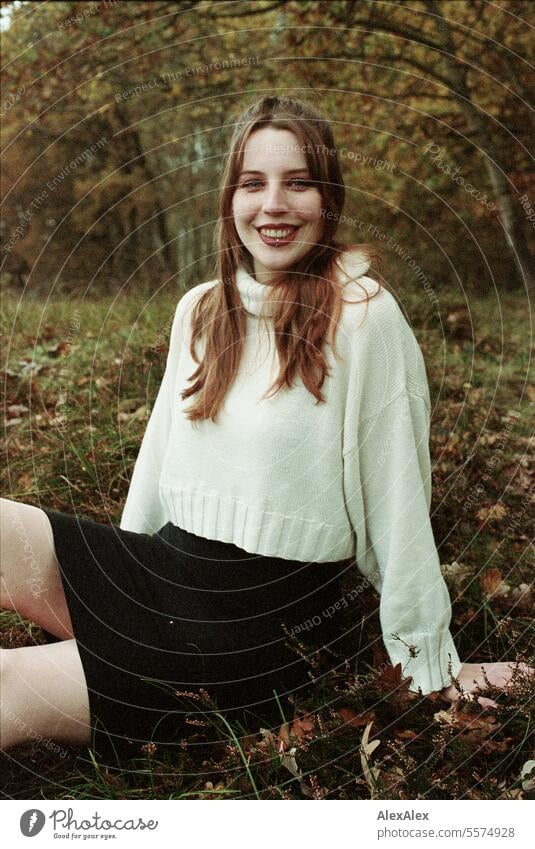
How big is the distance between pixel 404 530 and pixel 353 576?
0.33m

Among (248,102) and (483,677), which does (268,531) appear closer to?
(483,677)

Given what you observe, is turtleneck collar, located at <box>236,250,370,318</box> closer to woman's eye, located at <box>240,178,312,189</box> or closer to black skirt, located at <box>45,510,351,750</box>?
woman's eye, located at <box>240,178,312,189</box>

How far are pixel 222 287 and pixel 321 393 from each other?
1.20 ft

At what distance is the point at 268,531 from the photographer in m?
1.53

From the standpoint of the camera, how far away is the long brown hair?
4.94 feet

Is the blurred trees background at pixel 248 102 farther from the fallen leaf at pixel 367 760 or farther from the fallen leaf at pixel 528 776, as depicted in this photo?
the fallen leaf at pixel 528 776

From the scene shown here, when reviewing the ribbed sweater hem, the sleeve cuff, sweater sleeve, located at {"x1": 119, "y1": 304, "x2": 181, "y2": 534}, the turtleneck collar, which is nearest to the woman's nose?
the turtleneck collar

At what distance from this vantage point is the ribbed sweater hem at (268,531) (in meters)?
1.53

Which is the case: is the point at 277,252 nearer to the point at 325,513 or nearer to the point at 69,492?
the point at 325,513

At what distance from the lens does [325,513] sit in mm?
1535

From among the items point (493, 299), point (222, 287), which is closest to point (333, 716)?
point (222, 287)

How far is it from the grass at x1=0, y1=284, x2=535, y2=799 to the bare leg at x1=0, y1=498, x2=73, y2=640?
0.26 meters
